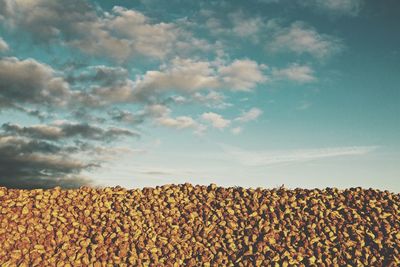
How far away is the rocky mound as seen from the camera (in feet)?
35.1

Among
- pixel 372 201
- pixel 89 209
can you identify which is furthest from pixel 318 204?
pixel 89 209

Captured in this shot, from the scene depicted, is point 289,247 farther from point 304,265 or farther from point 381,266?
point 381,266

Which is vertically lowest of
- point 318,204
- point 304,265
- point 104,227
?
point 304,265

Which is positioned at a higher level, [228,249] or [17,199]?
[17,199]

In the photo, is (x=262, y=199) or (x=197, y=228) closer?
(x=197, y=228)

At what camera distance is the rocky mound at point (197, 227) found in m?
10.7

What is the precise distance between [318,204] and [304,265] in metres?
2.33

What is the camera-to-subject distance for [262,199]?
40.9 feet

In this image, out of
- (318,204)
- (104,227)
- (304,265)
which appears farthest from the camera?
(318,204)

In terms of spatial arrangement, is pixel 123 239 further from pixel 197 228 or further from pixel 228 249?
pixel 228 249

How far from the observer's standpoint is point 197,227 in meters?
11.6

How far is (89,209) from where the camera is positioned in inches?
468

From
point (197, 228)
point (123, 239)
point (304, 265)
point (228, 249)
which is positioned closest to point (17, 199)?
point (123, 239)

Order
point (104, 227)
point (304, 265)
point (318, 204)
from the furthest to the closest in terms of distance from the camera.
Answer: point (318, 204), point (104, 227), point (304, 265)
